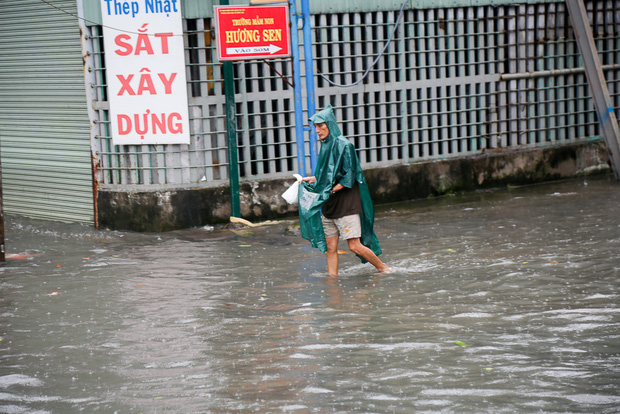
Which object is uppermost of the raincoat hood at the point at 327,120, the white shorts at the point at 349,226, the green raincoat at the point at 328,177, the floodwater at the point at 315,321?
the raincoat hood at the point at 327,120

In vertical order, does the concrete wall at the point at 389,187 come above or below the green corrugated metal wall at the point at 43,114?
below

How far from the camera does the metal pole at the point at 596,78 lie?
13.3 meters

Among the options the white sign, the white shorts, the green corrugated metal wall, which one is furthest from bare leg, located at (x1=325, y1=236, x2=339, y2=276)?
the green corrugated metal wall

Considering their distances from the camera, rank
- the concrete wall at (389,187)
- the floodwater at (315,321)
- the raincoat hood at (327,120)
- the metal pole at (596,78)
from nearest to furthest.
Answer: the floodwater at (315,321)
the raincoat hood at (327,120)
the concrete wall at (389,187)
the metal pole at (596,78)

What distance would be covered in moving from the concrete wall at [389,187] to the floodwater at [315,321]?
377 millimetres

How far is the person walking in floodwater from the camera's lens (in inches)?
324

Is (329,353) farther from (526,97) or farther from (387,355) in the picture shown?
(526,97)

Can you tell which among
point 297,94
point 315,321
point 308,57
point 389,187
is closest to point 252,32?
point 308,57

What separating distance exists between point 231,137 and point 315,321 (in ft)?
16.0

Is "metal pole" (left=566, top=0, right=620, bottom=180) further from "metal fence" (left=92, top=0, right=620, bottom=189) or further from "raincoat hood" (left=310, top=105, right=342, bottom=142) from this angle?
"raincoat hood" (left=310, top=105, right=342, bottom=142)

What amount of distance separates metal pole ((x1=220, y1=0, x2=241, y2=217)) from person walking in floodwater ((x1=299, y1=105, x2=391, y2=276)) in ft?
9.21

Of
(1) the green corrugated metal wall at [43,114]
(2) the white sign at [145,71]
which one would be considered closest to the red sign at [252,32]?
(2) the white sign at [145,71]

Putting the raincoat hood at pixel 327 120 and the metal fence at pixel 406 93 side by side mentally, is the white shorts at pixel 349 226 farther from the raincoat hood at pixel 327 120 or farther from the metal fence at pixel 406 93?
the metal fence at pixel 406 93

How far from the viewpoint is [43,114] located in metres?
12.2
